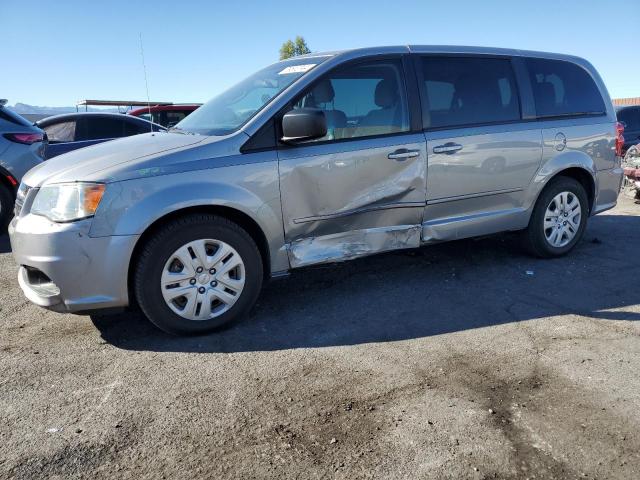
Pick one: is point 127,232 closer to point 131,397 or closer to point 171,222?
point 171,222

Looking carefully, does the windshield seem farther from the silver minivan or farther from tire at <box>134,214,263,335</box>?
tire at <box>134,214,263,335</box>

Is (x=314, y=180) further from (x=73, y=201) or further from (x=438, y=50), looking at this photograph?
(x=438, y=50)

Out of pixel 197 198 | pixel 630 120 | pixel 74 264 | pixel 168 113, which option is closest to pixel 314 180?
pixel 197 198

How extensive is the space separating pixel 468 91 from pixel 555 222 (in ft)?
5.11

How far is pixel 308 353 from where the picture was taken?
10.5 feet

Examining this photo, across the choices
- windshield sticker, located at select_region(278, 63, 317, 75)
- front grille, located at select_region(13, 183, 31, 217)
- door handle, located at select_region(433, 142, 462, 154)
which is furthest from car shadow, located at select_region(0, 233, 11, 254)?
door handle, located at select_region(433, 142, 462, 154)

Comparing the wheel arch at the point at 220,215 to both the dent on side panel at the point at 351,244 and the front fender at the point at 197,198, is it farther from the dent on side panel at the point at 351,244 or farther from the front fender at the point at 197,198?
the dent on side panel at the point at 351,244

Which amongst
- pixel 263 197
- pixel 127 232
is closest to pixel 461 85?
pixel 263 197

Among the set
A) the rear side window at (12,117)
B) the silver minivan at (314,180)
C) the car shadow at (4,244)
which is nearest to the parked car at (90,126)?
the rear side window at (12,117)

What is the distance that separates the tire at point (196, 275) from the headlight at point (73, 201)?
1.32 feet

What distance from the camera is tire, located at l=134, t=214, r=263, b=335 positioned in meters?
3.28

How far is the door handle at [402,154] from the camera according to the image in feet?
13.0

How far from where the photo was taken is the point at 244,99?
4.07 m

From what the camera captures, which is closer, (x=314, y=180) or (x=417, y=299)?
(x=314, y=180)
